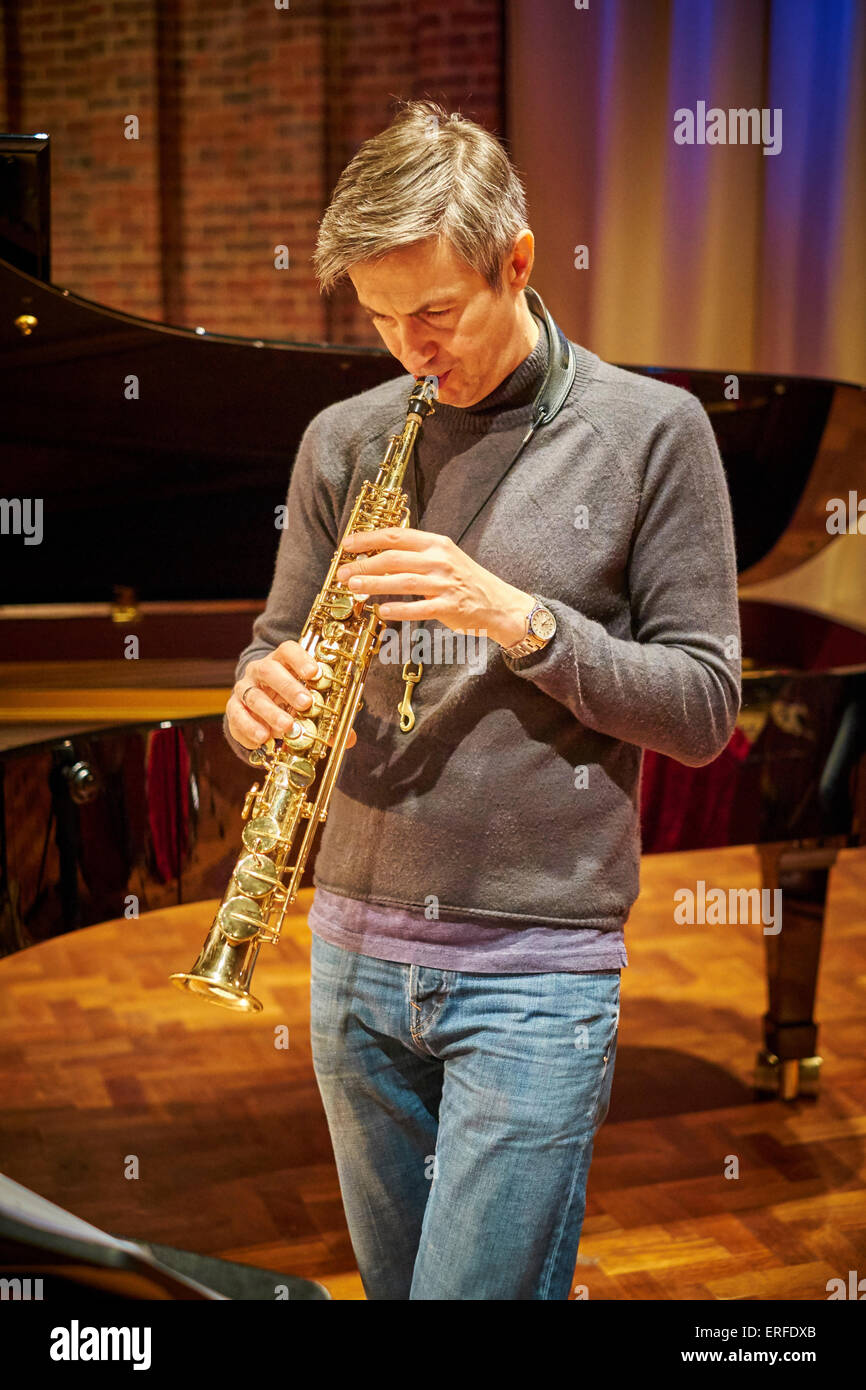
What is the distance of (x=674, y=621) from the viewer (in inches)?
52.3

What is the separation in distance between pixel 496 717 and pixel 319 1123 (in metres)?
1.87

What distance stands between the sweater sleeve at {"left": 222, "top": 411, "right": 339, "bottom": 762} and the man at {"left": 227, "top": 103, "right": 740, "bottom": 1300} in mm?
114

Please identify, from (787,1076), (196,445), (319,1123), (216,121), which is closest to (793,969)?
(787,1076)

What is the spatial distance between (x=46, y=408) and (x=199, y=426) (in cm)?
33

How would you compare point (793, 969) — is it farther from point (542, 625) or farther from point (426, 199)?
point (426, 199)

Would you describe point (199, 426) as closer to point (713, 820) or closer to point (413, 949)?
point (713, 820)

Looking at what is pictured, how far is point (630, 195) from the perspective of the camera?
5508mm

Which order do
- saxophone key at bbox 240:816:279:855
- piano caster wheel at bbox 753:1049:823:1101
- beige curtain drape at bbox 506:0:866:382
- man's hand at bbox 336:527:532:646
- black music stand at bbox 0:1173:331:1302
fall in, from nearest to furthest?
black music stand at bbox 0:1173:331:1302 → man's hand at bbox 336:527:532:646 → saxophone key at bbox 240:816:279:855 → piano caster wheel at bbox 753:1049:823:1101 → beige curtain drape at bbox 506:0:866:382

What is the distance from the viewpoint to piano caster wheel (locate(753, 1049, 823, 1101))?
3041 millimetres

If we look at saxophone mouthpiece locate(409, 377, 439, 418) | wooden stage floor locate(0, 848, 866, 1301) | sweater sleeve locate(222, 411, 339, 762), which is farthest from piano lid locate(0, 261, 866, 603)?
saxophone mouthpiece locate(409, 377, 439, 418)

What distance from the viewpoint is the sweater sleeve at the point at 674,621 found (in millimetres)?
1277

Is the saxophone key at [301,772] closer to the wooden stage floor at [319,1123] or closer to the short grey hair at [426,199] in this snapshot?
the short grey hair at [426,199]

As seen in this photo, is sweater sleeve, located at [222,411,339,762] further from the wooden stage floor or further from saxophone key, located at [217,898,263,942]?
the wooden stage floor

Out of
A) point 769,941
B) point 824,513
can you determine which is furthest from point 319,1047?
point 824,513
